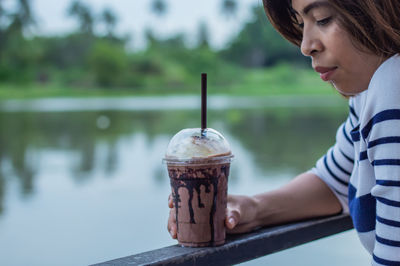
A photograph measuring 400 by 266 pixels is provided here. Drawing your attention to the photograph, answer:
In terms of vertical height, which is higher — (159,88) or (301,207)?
(301,207)

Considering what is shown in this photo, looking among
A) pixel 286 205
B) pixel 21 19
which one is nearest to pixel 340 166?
pixel 286 205

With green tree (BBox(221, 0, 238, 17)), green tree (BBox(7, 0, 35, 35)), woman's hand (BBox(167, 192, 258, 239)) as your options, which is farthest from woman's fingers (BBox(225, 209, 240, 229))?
green tree (BBox(221, 0, 238, 17))

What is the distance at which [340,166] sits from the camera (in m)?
0.82

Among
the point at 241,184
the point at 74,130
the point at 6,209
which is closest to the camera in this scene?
the point at 6,209

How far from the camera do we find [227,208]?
27.8 inches

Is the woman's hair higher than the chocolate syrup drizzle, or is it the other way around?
the woman's hair

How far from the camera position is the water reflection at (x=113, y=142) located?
4512 mm

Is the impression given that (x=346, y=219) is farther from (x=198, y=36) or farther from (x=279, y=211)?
(x=198, y=36)

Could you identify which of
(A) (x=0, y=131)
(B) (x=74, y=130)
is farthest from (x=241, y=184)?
(A) (x=0, y=131)

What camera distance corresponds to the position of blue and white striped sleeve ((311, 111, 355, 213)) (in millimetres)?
804

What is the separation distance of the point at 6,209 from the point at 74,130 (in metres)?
4.36

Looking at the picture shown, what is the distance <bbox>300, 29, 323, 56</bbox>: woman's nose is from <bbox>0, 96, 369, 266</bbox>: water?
0.27 meters

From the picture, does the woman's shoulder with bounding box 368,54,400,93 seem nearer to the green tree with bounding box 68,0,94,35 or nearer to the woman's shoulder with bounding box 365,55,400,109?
the woman's shoulder with bounding box 365,55,400,109

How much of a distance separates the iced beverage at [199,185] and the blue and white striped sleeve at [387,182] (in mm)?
173
